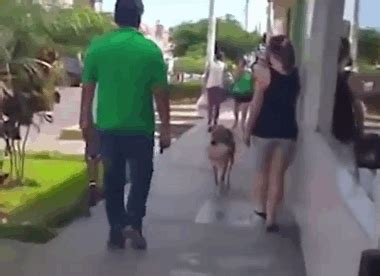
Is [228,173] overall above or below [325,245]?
below

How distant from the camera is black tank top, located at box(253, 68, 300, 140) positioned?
8.99 m

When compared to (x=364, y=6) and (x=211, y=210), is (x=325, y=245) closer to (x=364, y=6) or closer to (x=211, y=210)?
(x=364, y=6)

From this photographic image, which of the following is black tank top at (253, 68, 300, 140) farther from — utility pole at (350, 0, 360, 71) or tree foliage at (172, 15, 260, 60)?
tree foliage at (172, 15, 260, 60)

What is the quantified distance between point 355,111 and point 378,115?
110cm

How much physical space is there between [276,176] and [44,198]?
662 cm

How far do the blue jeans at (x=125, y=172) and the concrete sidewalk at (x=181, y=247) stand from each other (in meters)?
0.30

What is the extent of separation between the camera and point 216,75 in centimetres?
2259

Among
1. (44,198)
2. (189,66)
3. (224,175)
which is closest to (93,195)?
(224,175)

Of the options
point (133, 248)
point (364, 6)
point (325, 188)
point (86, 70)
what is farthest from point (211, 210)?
point (364, 6)

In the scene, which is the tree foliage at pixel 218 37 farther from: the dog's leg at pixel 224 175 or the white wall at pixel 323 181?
the white wall at pixel 323 181

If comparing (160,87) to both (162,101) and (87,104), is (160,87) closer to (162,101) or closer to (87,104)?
(162,101)

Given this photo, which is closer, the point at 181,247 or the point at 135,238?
the point at 135,238

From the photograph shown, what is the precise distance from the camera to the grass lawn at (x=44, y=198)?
10.1 m

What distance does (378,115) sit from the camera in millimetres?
5434
